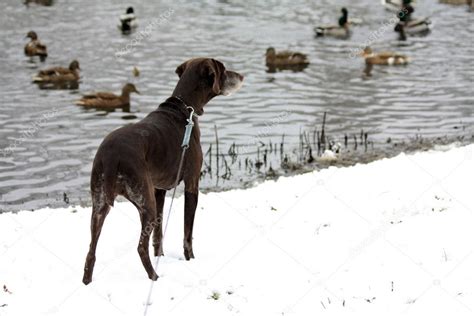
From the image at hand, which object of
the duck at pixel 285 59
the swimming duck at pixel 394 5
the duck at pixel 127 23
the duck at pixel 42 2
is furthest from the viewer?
the duck at pixel 42 2

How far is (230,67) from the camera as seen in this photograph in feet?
79.7

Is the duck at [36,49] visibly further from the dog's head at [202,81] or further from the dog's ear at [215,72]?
the dog's ear at [215,72]

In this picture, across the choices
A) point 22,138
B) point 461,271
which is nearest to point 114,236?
point 461,271

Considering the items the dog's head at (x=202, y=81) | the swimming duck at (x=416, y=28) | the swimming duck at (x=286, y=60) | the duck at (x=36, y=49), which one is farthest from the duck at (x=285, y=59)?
the dog's head at (x=202, y=81)

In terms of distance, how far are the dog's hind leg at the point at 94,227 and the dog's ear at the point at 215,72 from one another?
168 cm

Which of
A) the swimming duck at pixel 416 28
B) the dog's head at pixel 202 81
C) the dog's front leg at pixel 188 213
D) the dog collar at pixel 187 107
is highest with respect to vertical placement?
the dog's head at pixel 202 81

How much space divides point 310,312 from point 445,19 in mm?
30554

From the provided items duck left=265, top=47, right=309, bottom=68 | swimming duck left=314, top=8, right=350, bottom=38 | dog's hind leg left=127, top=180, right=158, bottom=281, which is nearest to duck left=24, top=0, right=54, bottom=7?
swimming duck left=314, top=8, right=350, bottom=38

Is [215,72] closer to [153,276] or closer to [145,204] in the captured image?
[145,204]

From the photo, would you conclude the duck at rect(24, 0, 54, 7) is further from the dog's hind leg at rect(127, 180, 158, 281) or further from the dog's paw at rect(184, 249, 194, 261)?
the dog's hind leg at rect(127, 180, 158, 281)

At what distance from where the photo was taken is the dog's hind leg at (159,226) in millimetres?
7969

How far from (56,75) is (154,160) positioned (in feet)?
53.8

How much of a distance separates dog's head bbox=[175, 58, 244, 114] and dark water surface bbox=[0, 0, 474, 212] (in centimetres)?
555

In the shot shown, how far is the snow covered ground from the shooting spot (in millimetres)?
6723
